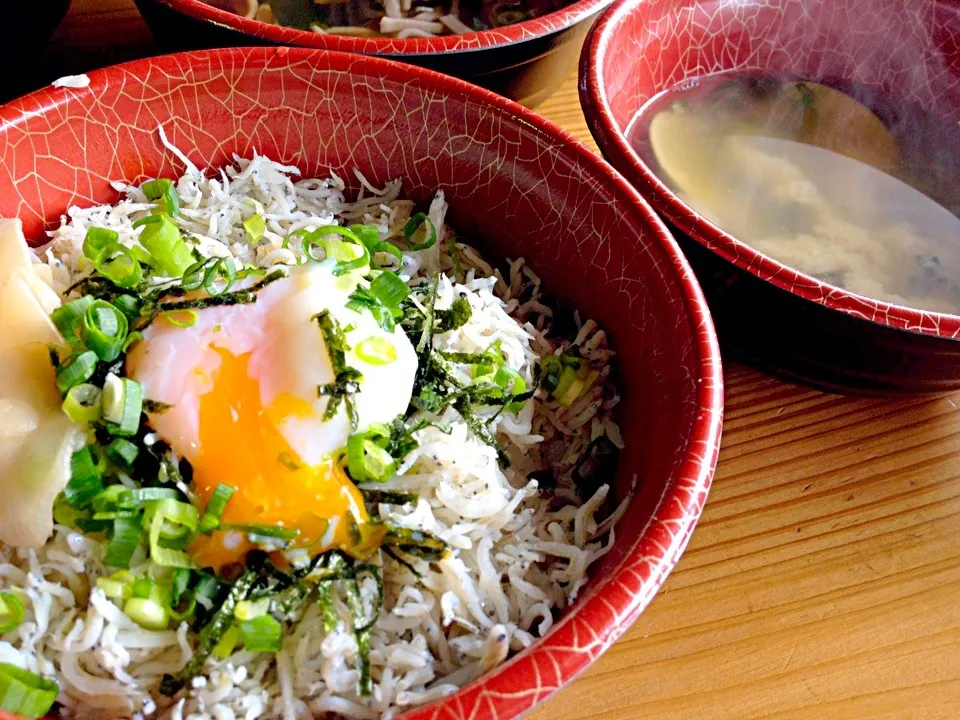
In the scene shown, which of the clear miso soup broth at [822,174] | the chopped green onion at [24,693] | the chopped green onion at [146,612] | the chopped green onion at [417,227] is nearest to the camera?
the chopped green onion at [24,693]

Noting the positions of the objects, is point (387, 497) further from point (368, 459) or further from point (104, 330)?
point (104, 330)

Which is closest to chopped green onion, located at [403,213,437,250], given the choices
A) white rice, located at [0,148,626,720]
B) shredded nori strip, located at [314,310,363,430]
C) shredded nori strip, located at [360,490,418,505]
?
white rice, located at [0,148,626,720]

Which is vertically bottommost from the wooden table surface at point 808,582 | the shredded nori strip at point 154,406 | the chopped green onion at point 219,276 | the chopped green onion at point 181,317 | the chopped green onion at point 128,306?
the wooden table surface at point 808,582

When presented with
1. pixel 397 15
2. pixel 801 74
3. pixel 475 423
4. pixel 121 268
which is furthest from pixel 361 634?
pixel 801 74

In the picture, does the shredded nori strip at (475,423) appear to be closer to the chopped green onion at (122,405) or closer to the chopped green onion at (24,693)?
the chopped green onion at (122,405)

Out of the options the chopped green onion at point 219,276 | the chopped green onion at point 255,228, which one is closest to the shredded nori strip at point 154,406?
the chopped green onion at point 219,276

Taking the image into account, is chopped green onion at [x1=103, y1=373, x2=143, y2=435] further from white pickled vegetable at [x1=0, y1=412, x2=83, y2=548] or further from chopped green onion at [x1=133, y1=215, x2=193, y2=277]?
chopped green onion at [x1=133, y1=215, x2=193, y2=277]

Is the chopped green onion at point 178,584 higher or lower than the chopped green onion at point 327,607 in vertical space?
higher
